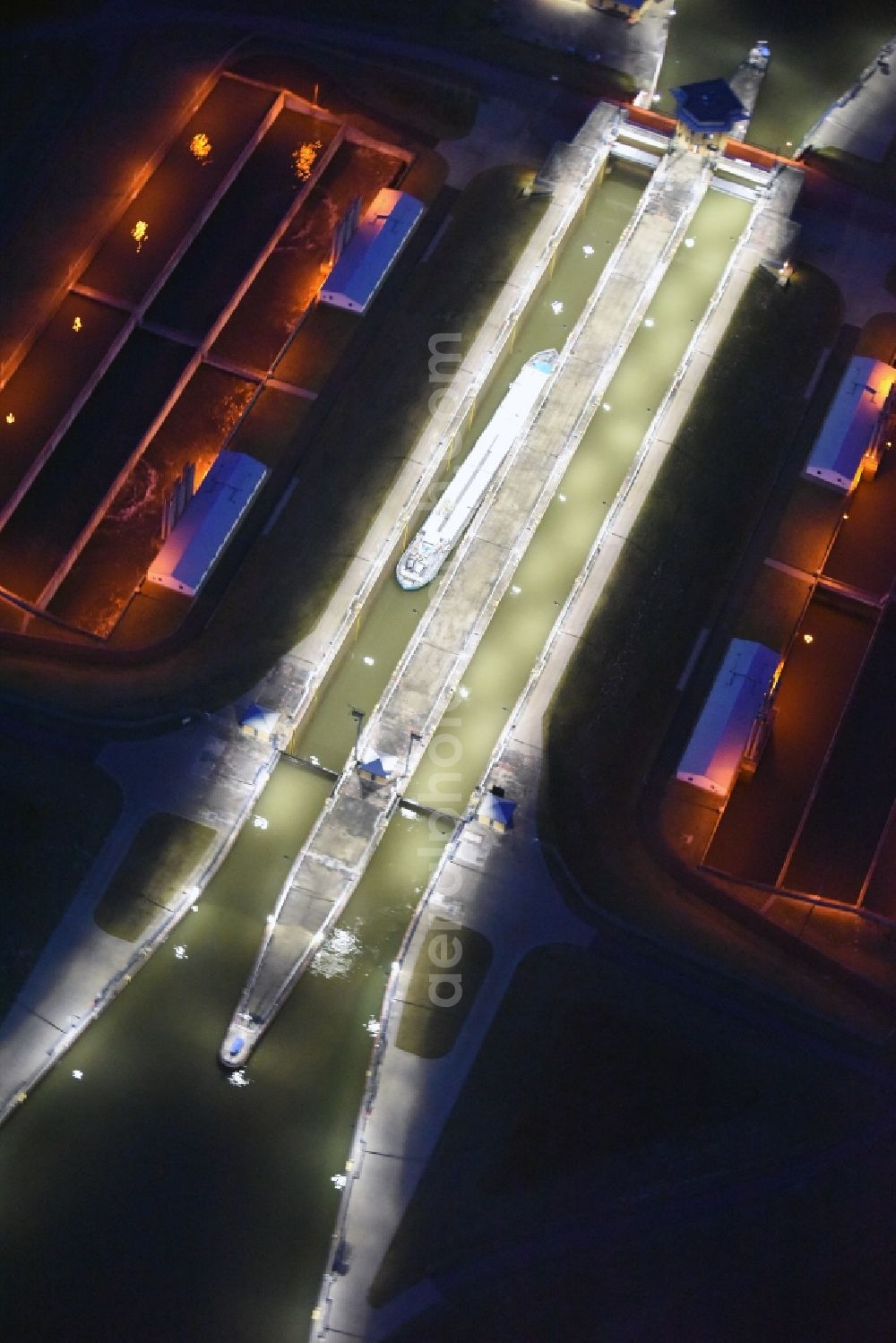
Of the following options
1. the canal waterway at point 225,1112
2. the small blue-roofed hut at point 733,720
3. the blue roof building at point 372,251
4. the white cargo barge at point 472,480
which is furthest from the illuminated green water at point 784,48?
the canal waterway at point 225,1112

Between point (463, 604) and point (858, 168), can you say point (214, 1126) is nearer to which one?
point (463, 604)

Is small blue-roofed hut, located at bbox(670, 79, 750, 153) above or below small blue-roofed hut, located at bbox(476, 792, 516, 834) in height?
above

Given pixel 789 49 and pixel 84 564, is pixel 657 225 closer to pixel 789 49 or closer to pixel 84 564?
pixel 789 49

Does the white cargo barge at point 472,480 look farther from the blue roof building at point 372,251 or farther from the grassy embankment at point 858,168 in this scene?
the grassy embankment at point 858,168

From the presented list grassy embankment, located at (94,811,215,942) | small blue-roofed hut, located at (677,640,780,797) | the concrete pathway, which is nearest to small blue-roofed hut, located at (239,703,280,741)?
grassy embankment, located at (94,811,215,942)

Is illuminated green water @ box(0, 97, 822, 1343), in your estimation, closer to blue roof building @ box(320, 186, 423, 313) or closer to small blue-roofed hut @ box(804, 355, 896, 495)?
small blue-roofed hut @ box(804, 355, 896, 495)

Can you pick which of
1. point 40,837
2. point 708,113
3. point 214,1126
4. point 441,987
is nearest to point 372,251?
point 708,113
